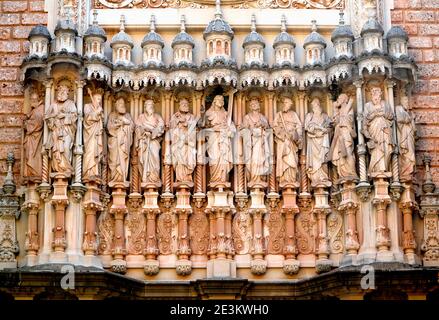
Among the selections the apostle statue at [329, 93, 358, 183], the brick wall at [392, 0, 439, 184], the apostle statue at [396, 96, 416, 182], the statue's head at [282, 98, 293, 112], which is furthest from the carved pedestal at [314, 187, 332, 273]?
the brick wall at [392, 0, 439, 184]

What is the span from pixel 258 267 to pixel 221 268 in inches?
22.8

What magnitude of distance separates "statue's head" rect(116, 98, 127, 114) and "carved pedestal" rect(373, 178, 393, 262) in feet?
13.7

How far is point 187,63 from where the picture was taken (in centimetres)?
1744

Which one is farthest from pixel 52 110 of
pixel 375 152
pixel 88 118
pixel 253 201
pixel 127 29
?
pixel 375 152

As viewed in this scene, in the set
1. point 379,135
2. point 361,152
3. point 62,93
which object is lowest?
point 361,152

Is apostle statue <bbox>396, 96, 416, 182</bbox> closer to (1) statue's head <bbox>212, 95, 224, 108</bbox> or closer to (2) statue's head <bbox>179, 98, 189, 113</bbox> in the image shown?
(1) statue's head <bbox>212, 95, 224, 108</bbox>

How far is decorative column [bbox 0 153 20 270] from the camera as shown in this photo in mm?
16719

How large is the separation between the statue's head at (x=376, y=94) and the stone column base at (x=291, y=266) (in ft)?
9.30

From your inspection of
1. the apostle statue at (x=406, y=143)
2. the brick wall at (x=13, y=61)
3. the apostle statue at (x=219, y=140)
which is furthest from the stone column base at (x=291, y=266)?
the brick wall at (x=13, y=61)

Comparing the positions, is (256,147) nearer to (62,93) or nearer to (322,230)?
(322,230)

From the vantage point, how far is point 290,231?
17.0m

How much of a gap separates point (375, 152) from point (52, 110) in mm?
5081

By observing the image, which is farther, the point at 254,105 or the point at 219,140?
the point at 254,105

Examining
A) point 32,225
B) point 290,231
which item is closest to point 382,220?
point 290,231
